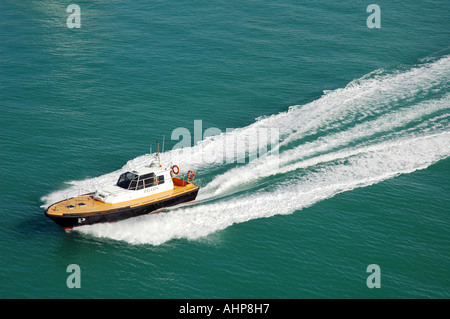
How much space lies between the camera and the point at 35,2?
76.6 metres

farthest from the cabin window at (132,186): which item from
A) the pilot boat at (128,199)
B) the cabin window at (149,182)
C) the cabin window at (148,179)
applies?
the cabin window at (149,182)

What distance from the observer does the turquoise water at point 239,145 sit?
113ft

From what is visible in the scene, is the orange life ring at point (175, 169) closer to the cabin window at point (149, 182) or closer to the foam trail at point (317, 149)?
the cabin window at point (149, 182)

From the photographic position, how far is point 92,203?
37594mm

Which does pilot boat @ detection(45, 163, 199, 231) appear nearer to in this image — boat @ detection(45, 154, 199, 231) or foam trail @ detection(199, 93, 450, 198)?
boat @ detection(45, 154, 199, 231)

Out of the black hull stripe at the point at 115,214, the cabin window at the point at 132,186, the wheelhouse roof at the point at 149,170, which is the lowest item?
the black hull stripe at the point at 115,214

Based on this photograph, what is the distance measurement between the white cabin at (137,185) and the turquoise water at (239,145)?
1.86 metres

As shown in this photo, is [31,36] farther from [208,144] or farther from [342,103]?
[342,103]

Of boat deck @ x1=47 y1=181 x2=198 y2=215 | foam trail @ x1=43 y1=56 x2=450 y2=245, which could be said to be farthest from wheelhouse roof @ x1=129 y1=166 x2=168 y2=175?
foam trail @ x1=43 y1=56 x2=450 y2=245

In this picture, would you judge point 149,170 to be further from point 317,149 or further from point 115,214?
point 317,149

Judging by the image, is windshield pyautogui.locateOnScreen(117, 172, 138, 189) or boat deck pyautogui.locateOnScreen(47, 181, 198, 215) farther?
windshield pyautogui.locateOnScreen(117, 172, 138, 189)

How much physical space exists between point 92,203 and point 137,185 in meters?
3.42

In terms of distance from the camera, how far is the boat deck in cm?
3641

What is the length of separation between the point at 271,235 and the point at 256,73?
2822cm
